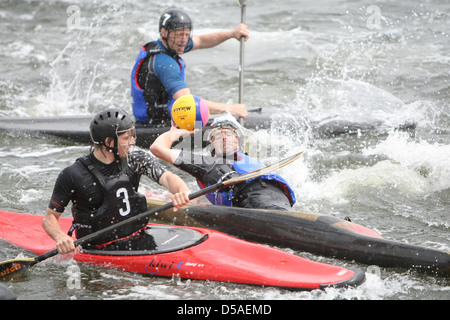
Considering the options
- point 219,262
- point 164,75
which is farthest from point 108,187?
point 164,75

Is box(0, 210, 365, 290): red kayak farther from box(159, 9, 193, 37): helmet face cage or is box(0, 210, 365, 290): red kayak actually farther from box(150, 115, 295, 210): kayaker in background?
box(159, 9, 193, 37): helmet face cage

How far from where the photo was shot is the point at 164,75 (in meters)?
7.25

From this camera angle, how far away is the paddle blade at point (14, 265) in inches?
181

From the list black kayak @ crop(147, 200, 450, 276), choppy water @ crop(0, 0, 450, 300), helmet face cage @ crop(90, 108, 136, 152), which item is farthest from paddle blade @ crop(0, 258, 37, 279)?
black kayak @ crop(147, 200, 450, 276)

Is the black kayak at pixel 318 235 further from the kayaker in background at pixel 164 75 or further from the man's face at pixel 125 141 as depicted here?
the kayaker in background at pixel 164 75

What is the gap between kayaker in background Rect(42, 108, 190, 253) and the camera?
4367 mm

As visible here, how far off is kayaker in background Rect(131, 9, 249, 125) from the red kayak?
264 centimetres

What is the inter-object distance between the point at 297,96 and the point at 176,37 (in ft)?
11.2

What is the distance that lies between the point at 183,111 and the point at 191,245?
1.73m

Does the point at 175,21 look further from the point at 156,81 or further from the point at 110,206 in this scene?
the point at 110,206

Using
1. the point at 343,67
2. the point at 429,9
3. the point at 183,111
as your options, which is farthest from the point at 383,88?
the point at 183,111

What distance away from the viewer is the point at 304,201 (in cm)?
649

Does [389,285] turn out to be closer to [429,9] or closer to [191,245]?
[191,245]

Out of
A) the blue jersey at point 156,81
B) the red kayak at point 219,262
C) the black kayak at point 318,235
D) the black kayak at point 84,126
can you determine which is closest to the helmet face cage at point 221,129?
the black kayak at point 318,235
